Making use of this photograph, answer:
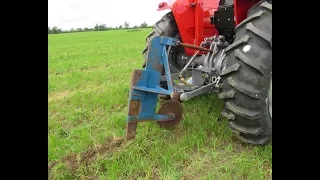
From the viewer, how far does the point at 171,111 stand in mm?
3289

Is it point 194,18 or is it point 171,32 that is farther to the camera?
point 171,32

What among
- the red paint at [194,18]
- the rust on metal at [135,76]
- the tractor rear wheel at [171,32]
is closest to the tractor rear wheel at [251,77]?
the rust on metal at [135,76]

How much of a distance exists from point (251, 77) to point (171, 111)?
1.00 m

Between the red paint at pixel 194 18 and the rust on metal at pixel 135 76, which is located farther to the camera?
the red paint at pixel 194 18

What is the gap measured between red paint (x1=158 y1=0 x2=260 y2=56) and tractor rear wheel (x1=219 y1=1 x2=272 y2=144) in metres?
1.37

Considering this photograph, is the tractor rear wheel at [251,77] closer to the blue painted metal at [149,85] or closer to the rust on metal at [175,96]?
the rust on metal at [175,96]

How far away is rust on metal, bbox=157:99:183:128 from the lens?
323 cm

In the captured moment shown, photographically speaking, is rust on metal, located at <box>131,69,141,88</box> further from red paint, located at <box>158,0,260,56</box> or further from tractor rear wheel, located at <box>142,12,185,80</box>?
red paint, located at <box>158,0,260,56</box>

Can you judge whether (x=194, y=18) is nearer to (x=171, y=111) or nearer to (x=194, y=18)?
(x=194, y=18)

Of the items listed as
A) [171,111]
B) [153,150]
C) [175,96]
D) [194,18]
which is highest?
→ [194,18]

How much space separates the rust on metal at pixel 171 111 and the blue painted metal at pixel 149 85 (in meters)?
0.11

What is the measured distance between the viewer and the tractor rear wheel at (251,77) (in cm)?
259

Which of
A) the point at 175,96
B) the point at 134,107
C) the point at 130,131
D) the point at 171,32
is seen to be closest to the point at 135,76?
the point at 134,107

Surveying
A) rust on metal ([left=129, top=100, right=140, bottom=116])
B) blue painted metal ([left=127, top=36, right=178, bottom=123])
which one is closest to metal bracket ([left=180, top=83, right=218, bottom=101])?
blue painted metal ([left=127, top=36, right=178, bottom=123])
